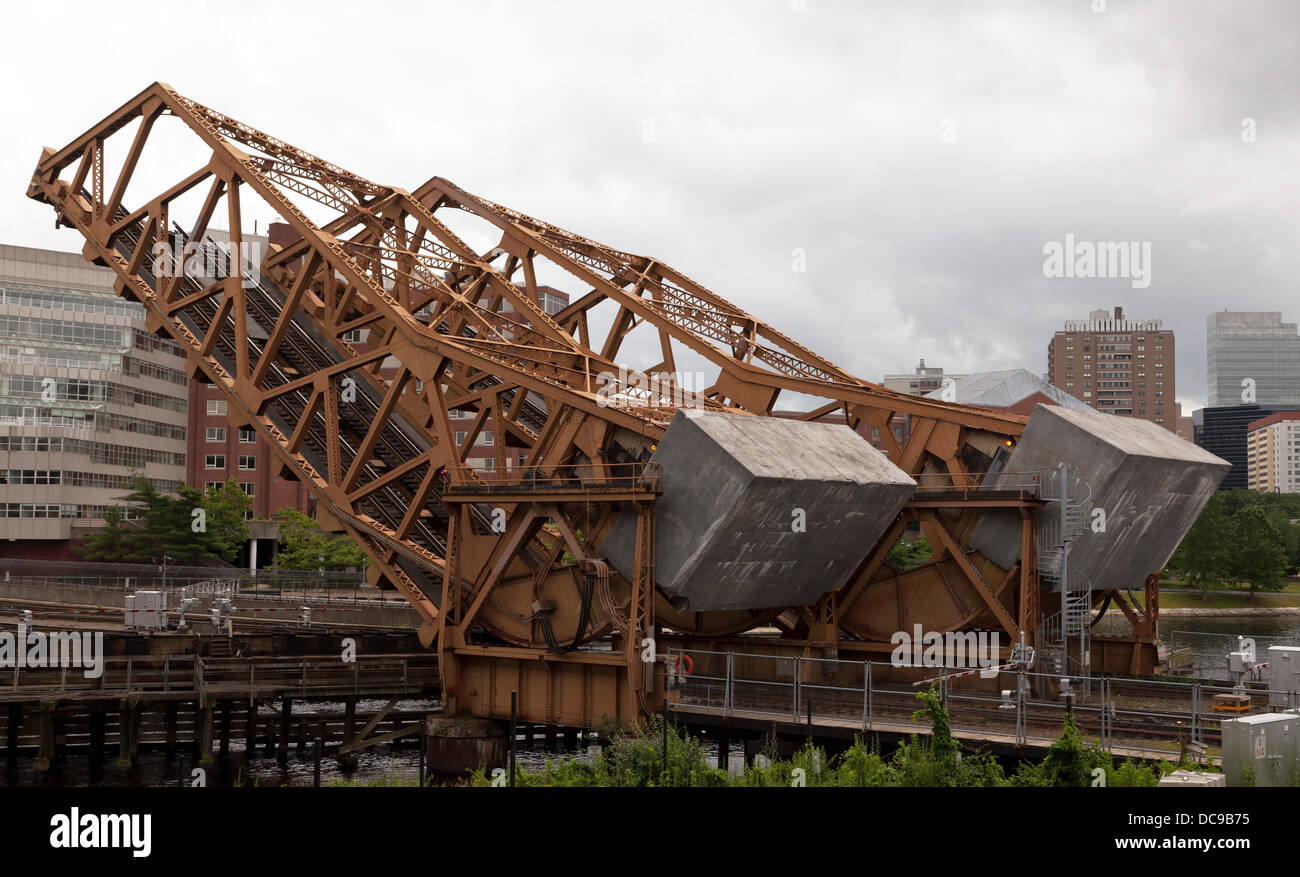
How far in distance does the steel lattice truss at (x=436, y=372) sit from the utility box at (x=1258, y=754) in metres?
13.1

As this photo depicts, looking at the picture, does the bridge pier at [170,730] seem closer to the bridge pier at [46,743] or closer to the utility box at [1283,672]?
the bridge pier at [46,743]

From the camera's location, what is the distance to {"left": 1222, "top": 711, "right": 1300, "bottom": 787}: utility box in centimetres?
1808

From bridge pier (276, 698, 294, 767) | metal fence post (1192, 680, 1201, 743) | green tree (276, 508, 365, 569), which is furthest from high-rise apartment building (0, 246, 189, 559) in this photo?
metal fence post (1192, 680, 1201, 743)

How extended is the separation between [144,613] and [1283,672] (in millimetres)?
35393

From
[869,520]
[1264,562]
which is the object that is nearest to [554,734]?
[869,520]

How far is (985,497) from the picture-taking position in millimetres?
32344

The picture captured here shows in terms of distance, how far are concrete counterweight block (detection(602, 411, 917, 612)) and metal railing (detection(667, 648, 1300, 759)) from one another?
77.6 inches

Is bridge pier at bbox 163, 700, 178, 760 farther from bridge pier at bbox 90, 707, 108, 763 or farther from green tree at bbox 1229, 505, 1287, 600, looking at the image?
green tree at bbox 1229, 505, 1287, 600

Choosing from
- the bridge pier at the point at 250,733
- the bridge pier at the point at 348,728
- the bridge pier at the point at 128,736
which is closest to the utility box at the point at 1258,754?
the bridge pier at the point at 348,728

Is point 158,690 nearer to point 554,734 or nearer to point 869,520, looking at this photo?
point 554,734

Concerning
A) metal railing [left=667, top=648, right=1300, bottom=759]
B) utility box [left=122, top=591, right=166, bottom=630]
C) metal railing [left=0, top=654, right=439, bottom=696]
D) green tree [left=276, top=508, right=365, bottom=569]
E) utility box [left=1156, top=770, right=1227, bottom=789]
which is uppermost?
green tree [left=276, top=508, right=365, bottom=569]

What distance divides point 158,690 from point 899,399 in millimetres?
22876

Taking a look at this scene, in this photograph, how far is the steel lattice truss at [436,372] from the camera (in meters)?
33.0
